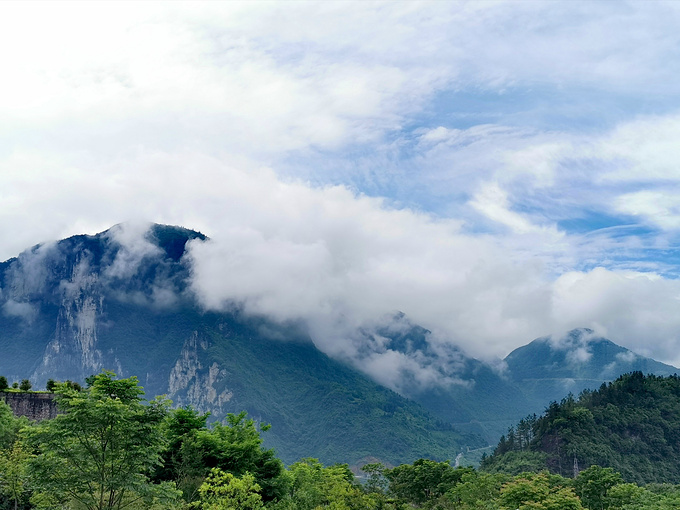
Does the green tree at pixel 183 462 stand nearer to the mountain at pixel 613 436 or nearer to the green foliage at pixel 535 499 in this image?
the green foliage at pixel 535 499

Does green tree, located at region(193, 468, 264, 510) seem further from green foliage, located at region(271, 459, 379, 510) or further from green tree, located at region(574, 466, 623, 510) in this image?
green tree, located at region(574, 466, 623, 510)

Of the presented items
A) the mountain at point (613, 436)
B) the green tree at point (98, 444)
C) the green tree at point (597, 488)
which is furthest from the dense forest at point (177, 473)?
the mountain at point (613, 436)

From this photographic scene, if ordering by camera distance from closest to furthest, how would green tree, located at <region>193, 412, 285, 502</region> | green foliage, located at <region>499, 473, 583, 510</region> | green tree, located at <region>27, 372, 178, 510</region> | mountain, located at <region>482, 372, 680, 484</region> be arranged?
green tree, located at <region>27, 372, 178, 510</region>, green tree, located at <region>193, 412, 285, 502</region>, green foliage, located at <region>499, 473, 583, 510</region>, mountain, located at <region>482, 372, 680, 484</region>

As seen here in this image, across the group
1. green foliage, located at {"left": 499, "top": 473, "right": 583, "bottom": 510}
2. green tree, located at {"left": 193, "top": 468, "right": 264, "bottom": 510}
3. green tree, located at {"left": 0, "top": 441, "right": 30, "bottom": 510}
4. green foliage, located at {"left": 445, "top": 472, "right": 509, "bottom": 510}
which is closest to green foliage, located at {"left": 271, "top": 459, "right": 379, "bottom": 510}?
green tree, located at {"left": 193, "top": 468, "right": 264, "bottom": 510}

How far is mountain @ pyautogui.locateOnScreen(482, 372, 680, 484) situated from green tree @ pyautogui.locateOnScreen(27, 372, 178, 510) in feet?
466

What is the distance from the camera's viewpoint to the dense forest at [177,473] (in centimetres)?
3000

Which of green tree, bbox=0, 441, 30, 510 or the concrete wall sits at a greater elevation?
the concrete wall

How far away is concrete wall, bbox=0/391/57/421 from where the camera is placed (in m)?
77.2

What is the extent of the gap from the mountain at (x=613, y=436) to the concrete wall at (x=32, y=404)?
119489 millimetres

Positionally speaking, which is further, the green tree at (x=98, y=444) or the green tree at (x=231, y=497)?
the green tree at (x=231, y=497)

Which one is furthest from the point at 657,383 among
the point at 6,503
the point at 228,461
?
the point at 6,503

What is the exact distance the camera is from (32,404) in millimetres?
78125

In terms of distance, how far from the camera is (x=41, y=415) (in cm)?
7738

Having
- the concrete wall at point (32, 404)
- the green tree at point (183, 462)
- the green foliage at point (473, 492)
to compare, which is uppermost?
the concrete wall at point (32, 404)
